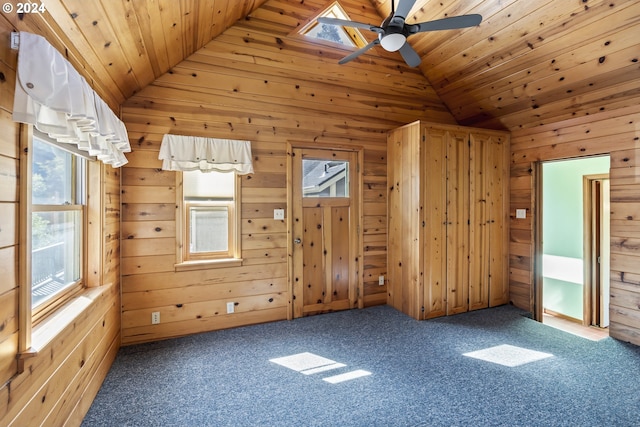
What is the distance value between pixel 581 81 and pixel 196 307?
457 centimetres

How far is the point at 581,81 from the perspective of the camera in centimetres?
306

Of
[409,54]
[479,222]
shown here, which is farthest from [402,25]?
[479,222]

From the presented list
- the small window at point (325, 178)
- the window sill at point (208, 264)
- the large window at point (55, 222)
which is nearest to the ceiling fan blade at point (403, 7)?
the small window at point (325, 178)

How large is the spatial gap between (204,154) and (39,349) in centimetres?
213

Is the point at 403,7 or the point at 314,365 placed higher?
the point at 403,7

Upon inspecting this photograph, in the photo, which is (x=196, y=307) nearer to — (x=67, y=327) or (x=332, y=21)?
(x=67, y=327)

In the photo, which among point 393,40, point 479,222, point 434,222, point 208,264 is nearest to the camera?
point 393,40

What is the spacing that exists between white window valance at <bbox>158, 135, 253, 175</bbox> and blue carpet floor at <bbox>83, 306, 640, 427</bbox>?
69.4 inches

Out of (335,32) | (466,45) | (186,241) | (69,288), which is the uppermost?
(335,32)

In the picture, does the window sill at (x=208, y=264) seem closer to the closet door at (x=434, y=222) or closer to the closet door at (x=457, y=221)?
the closet door at (x=434, y=222)

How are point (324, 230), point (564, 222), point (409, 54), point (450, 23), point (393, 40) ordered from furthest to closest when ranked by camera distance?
1. point (564, 222)
2. point (324, 230)
3. point (409, 54)
4. point (393, 40)
5. point (450, 23)

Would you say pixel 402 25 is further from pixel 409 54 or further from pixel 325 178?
pixel 325 178

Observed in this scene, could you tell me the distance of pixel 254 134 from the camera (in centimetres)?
342

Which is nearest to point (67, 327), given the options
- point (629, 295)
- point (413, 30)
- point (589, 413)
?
point (413, 30)
